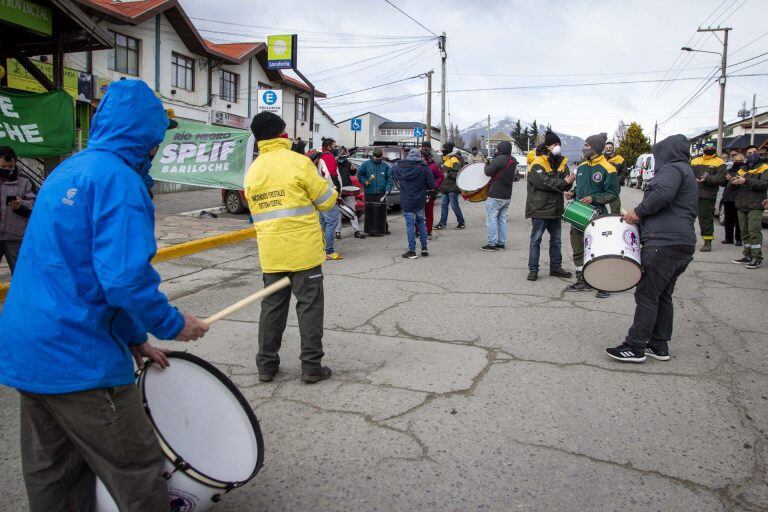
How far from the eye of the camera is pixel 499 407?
3.88 metres

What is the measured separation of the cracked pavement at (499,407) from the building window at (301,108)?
3147cm

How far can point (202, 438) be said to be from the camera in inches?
91.5

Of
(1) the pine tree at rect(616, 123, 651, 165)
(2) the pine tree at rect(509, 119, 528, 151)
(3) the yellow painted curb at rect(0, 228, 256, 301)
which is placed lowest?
(3) the yellow painted curb at rect(0, 228, 256, 301)

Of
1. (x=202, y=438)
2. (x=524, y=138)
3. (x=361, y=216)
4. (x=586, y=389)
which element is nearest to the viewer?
(x=202, y=438)

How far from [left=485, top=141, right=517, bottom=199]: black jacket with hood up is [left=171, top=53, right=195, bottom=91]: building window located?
19.4m

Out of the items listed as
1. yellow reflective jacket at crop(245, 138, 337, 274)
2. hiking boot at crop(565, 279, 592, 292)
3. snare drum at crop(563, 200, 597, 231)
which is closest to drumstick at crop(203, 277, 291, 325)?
yellow reflective jacket at crop(245, 138, 337, 274)

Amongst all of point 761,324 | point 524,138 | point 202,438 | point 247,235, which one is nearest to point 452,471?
point 202,438

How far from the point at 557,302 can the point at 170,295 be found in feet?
15.1

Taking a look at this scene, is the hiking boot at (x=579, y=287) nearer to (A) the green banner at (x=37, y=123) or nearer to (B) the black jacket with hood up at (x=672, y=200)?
(B) the black jacket with hood up at (x=672, y=200)

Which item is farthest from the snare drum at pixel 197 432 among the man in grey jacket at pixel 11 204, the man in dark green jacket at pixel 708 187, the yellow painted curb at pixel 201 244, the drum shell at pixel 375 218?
the man in dark green jacket at pixel 708 187

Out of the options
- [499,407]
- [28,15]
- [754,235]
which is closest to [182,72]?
[28,15]

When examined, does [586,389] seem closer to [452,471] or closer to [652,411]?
[652,411]

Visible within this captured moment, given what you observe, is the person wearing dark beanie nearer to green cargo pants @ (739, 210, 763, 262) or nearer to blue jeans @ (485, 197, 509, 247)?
blue jeans @ (485, 197, 509, 247)

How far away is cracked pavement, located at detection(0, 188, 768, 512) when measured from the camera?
9.61 feet
